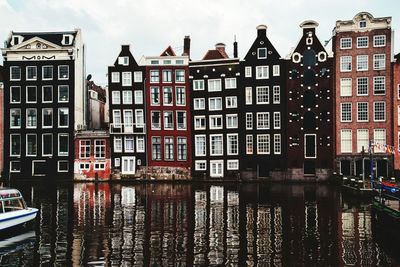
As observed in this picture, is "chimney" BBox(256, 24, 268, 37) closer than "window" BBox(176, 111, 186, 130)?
Yes

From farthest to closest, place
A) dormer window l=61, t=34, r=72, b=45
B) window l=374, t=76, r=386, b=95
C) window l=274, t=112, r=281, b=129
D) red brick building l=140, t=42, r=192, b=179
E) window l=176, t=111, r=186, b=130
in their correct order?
dormer window l=61, t=34, r=72, b=45 → window l=176, t=111, r=186, b=130 → red brick building l=140, t=42, r=192, b=179 → window l=274, t=112, r=281, b=129 → window l=374, t=76, r=386, b=95

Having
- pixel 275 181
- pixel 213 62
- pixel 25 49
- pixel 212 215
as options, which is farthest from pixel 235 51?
pixel 212 215

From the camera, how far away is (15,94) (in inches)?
2835

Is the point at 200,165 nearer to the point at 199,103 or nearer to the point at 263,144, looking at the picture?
the point at 199,103

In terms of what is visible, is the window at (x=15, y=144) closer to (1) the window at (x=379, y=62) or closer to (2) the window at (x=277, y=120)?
(2) the window at (x=277, y=120)

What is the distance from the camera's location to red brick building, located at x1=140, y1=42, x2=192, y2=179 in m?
69.3

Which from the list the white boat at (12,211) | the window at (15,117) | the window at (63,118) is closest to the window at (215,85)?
the window at (63,118)

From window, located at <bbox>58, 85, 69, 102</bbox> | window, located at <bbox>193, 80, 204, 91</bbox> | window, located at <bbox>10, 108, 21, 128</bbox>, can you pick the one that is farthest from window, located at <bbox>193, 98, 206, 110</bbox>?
window, located at <bbox>10, 108, 21, 128</bbox>

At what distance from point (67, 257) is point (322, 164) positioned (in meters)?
49.6

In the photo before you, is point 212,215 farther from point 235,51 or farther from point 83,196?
point 235,51

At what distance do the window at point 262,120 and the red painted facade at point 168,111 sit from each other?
1116cm

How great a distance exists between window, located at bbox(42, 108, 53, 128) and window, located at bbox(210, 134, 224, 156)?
26.4 m

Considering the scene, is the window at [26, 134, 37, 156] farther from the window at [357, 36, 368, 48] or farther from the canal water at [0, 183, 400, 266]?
the window at [357, 36, 368, 48]

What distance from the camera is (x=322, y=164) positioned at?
65000 mm
